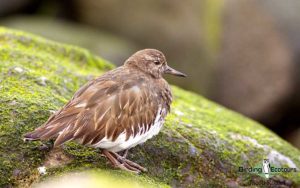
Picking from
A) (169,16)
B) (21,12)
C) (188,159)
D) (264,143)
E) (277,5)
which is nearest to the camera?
(188,159)

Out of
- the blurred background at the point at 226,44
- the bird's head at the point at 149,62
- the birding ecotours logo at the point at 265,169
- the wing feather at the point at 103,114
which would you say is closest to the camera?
the wing feather at the point at 103,114

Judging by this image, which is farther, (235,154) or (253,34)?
(253,34)

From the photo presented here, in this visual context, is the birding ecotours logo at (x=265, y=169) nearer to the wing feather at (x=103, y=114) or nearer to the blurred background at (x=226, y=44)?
the wing feather at (x=103, y=114)

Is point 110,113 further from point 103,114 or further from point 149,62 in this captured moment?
point 149,62

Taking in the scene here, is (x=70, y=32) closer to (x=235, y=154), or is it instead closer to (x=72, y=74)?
(x=72, y=74)

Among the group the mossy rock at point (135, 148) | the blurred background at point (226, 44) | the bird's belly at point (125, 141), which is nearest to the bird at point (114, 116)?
the bird's belly at point (125, 141)

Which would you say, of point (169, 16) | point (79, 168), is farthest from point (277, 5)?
point (79, 168)
